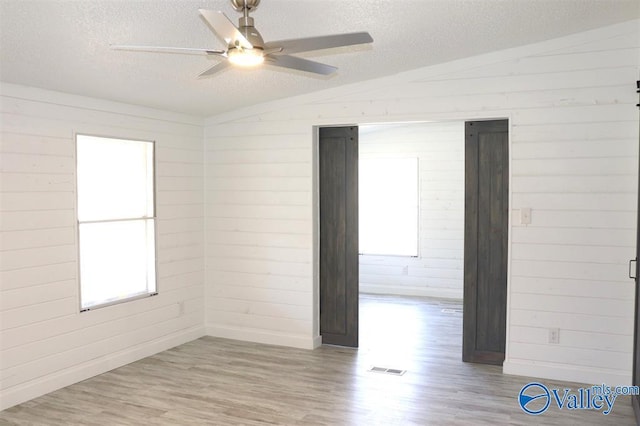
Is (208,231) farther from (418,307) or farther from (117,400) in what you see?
(418,307)

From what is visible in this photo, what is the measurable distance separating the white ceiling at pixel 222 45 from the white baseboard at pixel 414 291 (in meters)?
4.06

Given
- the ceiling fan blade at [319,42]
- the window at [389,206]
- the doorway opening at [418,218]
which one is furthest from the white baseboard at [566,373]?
the window at [389,206]

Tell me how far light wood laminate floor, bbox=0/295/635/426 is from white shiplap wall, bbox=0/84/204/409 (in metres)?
0.18

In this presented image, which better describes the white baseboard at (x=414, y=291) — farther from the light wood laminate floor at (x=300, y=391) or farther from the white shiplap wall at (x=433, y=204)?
the light wood laminate floor at (x=300, y=391)

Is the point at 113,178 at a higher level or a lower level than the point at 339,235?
higher

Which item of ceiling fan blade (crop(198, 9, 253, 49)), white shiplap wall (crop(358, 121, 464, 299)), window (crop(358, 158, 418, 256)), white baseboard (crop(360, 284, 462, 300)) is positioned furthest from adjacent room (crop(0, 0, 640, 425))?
window (crop(358, 158, 418, 256))

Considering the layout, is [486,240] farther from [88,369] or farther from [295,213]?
[88,369]

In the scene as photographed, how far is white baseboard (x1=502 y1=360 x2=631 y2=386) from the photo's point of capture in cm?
428

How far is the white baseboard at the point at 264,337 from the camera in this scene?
5.39m

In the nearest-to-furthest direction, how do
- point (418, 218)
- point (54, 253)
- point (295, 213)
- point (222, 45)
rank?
point (222, 45) < point (54, 253) < point (295, 213) < point (418, 218)

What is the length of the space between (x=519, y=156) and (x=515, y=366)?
1726 millimetres

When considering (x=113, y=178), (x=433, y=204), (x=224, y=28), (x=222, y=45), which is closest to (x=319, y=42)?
(x=224, y=28)

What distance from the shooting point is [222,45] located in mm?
3566

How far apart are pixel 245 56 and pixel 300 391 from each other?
107 inches
